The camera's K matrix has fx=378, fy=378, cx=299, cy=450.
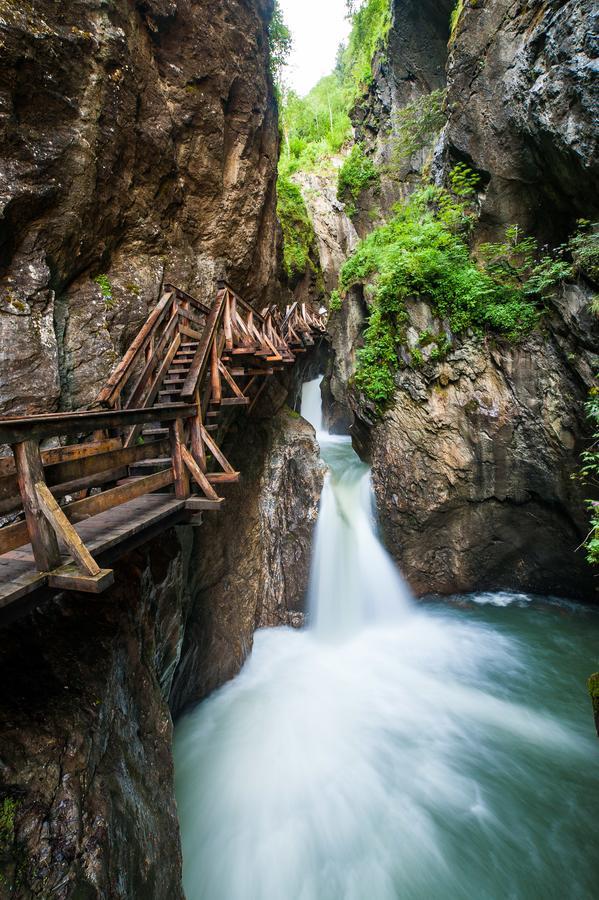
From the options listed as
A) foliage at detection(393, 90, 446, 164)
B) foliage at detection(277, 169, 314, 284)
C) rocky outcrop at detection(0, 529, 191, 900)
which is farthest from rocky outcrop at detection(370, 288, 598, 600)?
foliage at detection(277, 169, 314, 284)

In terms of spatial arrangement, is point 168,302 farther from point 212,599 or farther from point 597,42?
point 597,42

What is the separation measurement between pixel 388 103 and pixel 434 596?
17483 millimetres

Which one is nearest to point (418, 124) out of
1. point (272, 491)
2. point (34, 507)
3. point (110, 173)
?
point (110, 173)

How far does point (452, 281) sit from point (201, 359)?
6.52 m

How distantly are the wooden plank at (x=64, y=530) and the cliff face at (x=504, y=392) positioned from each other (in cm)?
792

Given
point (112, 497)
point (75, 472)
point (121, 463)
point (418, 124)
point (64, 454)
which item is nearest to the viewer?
point (75, 472)

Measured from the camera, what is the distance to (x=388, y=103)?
1433 centimetres

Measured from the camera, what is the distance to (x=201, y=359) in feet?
15.8

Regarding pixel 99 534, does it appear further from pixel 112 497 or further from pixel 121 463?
pixel 121 463

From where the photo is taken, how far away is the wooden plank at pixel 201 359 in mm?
4430

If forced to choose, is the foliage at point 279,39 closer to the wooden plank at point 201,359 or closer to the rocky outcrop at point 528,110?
the rocky outcrop at point 528,110

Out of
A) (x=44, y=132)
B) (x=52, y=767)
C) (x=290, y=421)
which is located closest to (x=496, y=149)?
(x=290, y=421)

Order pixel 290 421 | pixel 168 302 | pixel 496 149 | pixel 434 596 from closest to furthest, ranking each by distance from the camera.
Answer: pixel 168 302
pixel 496 149
pixel 434 596
pixel 290 421

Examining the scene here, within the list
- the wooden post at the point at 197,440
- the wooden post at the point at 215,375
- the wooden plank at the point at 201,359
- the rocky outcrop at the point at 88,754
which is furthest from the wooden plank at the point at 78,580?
the wooden post at the point at 215,375
